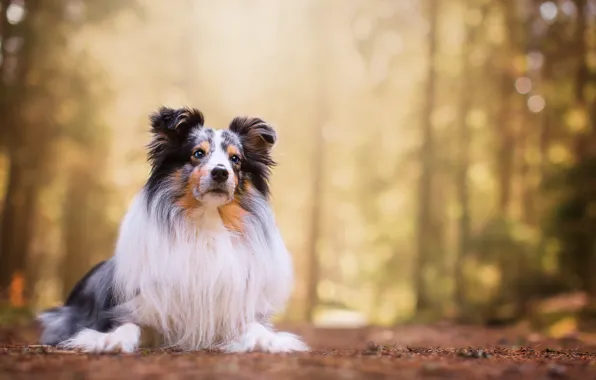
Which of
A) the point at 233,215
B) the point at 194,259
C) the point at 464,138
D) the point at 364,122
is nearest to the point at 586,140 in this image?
the point at 464,138

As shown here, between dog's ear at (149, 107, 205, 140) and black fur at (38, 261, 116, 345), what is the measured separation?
4.27 ft

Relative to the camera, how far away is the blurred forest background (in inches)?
552

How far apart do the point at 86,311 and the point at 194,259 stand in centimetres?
156

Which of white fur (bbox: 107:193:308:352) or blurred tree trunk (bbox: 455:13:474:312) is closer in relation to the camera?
white fur (bbox: 107:193:308:352)

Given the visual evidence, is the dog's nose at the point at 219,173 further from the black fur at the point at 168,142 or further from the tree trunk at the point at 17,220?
the tree trunk at the point at 17,220

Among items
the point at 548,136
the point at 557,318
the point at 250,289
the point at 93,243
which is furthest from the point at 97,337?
the point at 548,136

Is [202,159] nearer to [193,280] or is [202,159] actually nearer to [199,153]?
[199,153]

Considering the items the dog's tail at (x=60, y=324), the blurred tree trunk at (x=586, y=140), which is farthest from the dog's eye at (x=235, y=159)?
the blurred tree trunk at (x=586, y=140)

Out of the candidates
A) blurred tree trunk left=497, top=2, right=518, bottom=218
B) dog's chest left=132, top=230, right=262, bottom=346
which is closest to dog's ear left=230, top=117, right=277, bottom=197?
dog's chest left=132, top=230, right=262, bottom=346

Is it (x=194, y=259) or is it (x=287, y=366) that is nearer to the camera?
(x=287, y=366)

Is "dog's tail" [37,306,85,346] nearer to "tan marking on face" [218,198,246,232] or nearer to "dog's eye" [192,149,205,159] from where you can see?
"tan marking on face" [218,198,246,232]

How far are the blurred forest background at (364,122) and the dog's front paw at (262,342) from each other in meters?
8.55

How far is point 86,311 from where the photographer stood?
656 cm

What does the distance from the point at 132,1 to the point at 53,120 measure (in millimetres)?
3196
